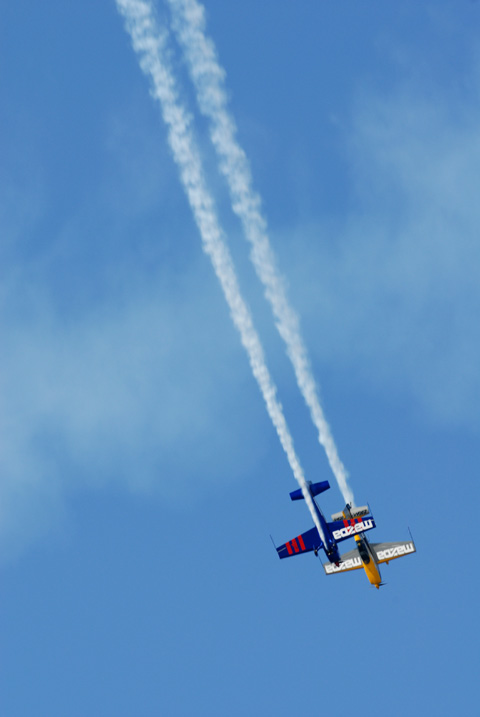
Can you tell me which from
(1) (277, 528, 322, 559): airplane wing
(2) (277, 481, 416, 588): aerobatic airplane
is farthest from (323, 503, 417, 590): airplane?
(1) (277, 528, 322, 559): airplane wing

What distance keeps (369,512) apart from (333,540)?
2.20m

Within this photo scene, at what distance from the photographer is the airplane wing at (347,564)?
62.7 m

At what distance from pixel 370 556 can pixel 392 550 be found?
1.54 metres

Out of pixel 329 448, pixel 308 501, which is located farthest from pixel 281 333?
pixel 308 501

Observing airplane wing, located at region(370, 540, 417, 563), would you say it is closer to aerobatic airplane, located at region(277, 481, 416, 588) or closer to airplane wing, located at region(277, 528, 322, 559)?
aerobatic airplane, located at region(277, 481, 416, 588)

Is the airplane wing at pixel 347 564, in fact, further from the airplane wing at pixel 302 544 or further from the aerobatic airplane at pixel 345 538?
the airplane wing at pixel 302 544

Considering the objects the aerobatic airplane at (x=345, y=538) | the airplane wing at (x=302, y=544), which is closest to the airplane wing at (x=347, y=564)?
the aerobatic airplane at (x=345, y=538)

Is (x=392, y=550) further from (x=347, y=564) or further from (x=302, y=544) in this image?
(x=302, y=544)

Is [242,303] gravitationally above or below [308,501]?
above

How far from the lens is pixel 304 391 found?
→ 2078 inches

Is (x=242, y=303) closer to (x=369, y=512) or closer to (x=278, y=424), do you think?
(x=278, y=424)

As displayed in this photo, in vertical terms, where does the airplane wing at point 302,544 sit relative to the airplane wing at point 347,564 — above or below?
above

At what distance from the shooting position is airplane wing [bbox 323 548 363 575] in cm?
6267

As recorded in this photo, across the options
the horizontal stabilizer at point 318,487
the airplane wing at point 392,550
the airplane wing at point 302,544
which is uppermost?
the horizontal stabilizer at point 318,487
